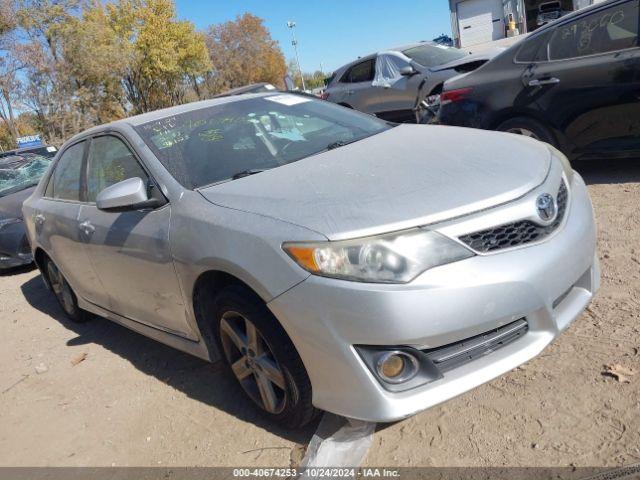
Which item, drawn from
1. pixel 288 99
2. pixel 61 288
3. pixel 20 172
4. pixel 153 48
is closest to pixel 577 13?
pixel 288 99

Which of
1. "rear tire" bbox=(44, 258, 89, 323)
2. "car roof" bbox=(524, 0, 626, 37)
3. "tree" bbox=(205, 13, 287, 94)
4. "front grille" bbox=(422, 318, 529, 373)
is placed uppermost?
"tree" bbox=(205, 13, 287, 94)

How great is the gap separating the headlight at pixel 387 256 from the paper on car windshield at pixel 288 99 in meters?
1.97

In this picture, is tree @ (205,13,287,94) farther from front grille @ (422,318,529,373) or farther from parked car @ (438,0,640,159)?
front grille @ (422,318,529,373)

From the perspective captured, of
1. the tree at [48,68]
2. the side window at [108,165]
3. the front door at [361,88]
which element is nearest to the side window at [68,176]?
the side window at [108,165]

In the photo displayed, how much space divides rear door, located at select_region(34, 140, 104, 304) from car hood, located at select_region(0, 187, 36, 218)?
3.43 m

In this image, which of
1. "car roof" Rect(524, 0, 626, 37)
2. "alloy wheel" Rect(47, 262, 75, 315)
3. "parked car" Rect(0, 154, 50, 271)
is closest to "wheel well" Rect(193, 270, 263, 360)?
"alloy wheel" Rect(47, 262, 75, 315)

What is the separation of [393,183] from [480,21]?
31101mm

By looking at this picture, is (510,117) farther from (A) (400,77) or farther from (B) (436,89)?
(A) (400,77)

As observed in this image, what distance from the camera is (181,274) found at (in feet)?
8.87

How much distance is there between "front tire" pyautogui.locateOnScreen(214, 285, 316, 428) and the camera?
2314 mm

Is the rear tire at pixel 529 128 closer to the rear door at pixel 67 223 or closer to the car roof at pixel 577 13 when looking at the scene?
the car roof at pixel 577 13

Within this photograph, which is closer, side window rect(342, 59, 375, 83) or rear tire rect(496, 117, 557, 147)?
rear tire rect(496, 117, 557, 147)

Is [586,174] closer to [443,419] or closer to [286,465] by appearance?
[443,419]

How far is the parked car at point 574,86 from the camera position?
4.52 m
